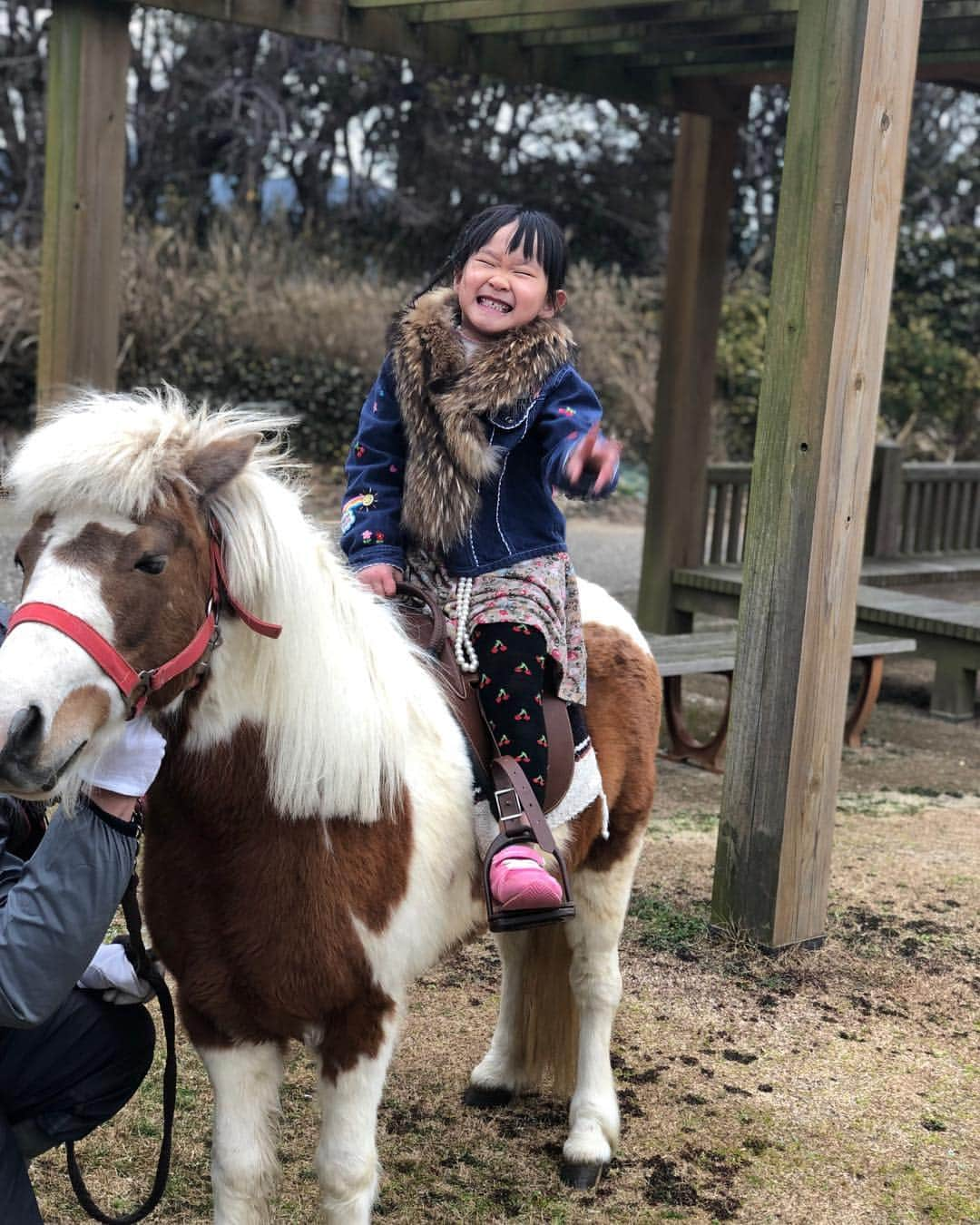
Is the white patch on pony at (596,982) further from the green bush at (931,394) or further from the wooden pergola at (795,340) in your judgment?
the green bush at (931,394)

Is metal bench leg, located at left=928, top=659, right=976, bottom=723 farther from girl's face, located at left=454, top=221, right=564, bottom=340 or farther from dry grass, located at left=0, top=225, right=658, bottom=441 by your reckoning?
dry grass, located at left=0, top=225, right=658, bottom=441

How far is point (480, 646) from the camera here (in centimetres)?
258

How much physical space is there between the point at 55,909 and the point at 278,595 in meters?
0.57

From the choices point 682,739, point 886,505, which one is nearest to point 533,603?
point 682,739

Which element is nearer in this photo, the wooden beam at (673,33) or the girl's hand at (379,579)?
the girl's hand at (379,579)

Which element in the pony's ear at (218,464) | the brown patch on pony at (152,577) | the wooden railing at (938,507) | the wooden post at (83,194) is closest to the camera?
the brown patch on pony at (152,577)

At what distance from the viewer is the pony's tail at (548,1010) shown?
124 inches

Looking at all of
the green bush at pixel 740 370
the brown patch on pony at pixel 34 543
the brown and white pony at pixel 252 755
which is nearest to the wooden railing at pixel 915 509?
the green bush at pixel 740 370

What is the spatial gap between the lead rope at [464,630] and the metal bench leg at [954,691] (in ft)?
17.5

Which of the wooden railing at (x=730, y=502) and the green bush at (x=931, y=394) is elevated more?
the green bush at (x=931, y=394)

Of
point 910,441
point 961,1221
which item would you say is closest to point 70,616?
point 961,1221

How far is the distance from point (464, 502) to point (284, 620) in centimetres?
65

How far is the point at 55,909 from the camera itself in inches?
75.8

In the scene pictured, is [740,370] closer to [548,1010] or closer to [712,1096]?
[712,1096]
